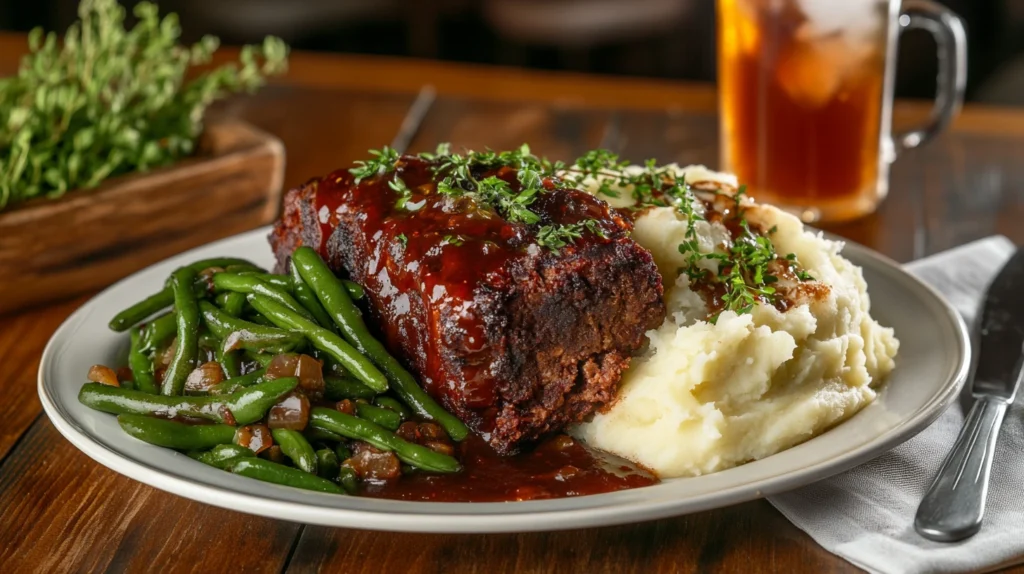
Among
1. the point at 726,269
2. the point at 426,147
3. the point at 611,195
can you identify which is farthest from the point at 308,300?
the point at 426,147

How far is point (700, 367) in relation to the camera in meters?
3.09

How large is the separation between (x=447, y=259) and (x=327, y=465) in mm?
652

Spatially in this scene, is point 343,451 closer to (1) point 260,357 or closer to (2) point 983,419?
(1) point 260,357

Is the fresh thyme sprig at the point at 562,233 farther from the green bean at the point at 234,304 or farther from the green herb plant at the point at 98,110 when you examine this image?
the green herb plant at the point at 98,110

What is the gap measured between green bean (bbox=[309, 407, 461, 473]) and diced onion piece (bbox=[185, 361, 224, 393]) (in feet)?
1.34

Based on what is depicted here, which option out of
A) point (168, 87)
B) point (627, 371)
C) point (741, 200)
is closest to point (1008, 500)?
point (627, 371)

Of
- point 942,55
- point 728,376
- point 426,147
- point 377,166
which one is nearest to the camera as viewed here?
point 728,376

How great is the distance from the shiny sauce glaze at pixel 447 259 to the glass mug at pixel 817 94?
2.01 metres

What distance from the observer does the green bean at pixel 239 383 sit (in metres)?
3.29

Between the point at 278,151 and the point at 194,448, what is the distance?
2.37m

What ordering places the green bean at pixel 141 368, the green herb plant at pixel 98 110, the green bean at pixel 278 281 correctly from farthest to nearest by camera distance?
the green herb plant at pixel 98 110 < the green bean at pixel 278 281 < the green bean at pixel 141 368

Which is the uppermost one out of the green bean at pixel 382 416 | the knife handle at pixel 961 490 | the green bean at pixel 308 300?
the green bean at pixel 308 300

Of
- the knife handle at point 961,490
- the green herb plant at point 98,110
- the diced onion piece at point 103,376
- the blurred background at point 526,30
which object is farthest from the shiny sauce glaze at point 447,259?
the blurred background at point 526,30

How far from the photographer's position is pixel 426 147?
21.0 ft
